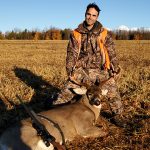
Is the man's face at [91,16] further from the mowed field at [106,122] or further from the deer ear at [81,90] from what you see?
the mowed field at [106,122]

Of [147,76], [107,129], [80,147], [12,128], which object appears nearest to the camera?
[12,128]

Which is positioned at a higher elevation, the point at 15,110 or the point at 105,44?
the point at 105,44

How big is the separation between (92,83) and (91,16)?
1269 millimetres

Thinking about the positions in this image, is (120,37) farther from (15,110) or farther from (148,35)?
(15,110)

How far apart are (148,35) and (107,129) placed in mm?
64232

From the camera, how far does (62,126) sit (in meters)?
5.81

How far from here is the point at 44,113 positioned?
598cm

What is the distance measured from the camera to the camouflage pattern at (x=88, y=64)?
7117mm

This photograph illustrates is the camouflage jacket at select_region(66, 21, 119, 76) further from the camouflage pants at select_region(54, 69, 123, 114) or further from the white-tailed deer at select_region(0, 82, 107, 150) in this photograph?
the white-tailed deer at select_region(0, 82, 107, 150)

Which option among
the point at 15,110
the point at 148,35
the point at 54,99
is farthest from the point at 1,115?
the point at 148,35

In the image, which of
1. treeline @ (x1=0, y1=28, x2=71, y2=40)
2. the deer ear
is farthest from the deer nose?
treeline @ (x1=0, y1=28, x2=71, y2=40)

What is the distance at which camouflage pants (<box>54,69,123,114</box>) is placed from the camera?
717cm

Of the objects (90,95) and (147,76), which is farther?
(147,76)

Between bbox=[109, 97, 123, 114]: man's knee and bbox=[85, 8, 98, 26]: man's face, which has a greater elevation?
bbox=[85, 8, 98, 26]: man's face
